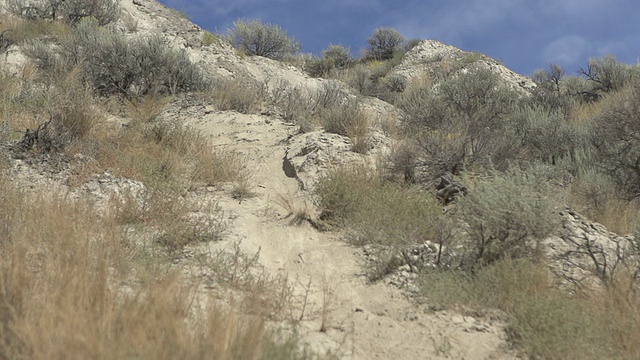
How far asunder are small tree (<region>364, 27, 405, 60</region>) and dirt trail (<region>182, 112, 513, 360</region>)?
17.6m

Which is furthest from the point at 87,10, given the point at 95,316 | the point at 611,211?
the point at 611,211

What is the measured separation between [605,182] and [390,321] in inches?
187

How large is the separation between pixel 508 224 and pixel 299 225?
236 cm

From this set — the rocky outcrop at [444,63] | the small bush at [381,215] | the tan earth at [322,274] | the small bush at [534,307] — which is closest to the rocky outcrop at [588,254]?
the small bush at [534,307]

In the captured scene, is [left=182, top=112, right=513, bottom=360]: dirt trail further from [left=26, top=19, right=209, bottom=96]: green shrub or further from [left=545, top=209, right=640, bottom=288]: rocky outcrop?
[left=26, top=19, right=209, bottom=96]: green shrub

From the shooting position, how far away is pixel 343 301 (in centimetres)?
407

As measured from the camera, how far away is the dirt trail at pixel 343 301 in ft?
11.1

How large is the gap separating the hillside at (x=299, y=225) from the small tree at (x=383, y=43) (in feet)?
44.3

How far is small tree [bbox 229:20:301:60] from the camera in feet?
60.1

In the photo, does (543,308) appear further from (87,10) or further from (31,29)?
(87,10)

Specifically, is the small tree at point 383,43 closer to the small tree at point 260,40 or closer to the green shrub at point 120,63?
the small tree at point 260,40

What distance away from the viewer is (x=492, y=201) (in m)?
4.55

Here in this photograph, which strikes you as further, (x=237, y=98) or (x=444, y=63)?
(x=444, y=63)

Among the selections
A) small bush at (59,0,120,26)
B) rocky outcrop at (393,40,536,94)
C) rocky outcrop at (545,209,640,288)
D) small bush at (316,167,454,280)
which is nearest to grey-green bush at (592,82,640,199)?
rocky outcrop at (545,209,640,288)
